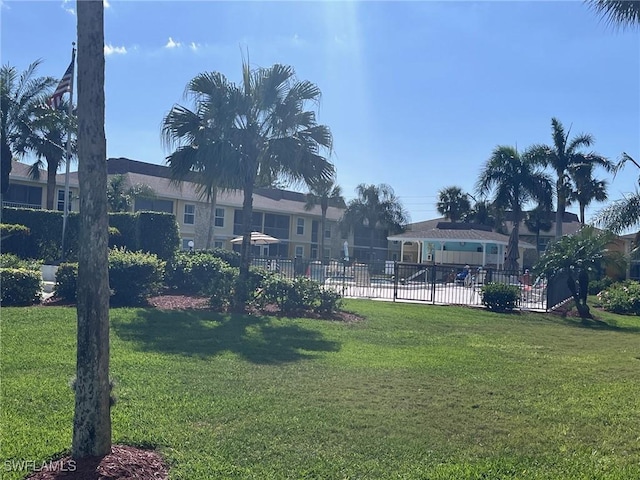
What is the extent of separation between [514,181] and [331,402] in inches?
1221

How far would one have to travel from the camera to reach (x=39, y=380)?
6359 mm

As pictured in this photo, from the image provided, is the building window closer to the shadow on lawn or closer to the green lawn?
the shadow on lawn

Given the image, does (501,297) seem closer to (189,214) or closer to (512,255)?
(512,255)

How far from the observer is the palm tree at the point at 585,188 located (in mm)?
33531

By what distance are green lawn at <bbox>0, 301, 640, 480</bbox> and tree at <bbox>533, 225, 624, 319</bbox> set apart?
706 centimetres

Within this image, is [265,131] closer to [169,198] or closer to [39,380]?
[39,380]

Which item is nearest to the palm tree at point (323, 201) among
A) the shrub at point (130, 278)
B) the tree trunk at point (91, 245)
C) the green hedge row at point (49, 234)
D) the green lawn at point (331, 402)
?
the green hedge row at point (49, 234)

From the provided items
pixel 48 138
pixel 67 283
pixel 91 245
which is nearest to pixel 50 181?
pixel 48 138

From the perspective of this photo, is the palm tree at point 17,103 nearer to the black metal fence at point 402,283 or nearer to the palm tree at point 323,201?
the black metal fence at point 402,283

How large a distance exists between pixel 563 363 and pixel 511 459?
5.15 metres

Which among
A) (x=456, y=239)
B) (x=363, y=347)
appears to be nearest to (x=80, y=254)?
(x=363, y=347)

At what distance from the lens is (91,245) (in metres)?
3.98

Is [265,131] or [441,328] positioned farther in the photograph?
[265,131]

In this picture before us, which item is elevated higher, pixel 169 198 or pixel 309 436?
pixel 169 198
